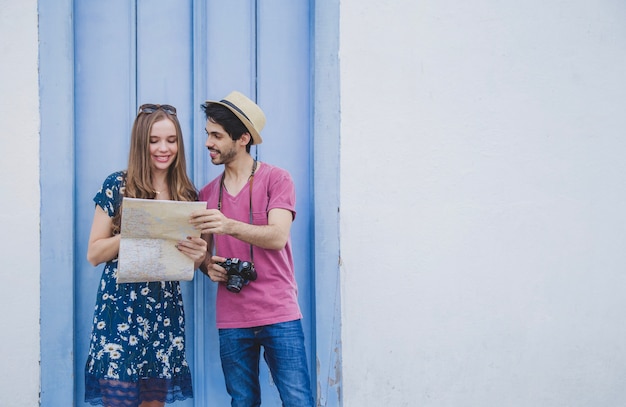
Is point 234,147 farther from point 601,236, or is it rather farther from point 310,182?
point 601,236

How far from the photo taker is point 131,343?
2.38 meters

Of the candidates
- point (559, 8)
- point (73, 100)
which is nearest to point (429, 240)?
point (559, 8)

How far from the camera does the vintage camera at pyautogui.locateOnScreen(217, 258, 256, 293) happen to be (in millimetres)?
2412

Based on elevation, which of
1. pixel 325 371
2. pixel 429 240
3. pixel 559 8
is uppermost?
pixel 559 8

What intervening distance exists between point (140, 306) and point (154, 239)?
0.34m

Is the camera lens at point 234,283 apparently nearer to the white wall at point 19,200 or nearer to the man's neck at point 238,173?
the man's neck at point 238,173

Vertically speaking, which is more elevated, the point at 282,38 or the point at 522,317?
the point at 282,38

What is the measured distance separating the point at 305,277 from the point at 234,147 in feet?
2.84

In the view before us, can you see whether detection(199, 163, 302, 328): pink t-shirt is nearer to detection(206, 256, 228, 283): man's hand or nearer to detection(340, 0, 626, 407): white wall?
detection(206, 256, 228, 283): man's hand

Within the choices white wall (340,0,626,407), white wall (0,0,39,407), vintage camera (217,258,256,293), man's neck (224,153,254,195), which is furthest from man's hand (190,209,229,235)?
white wall (0,0,39,407)

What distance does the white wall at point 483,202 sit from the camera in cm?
297

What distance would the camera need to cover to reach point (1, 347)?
2639mm

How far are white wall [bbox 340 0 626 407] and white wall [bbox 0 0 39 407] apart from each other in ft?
4.90

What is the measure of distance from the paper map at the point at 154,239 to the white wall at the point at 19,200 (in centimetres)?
72
